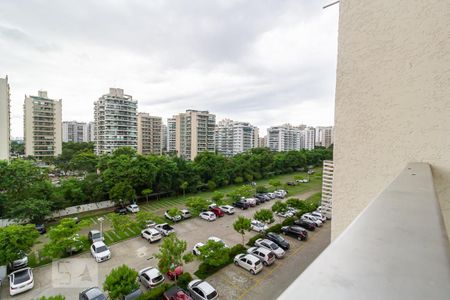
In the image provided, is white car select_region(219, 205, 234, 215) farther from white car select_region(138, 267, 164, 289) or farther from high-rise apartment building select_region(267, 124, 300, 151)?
high-rise apartment building select_region(267, 124, 300, 151)

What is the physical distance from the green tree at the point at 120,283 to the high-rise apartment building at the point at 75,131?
205 ft

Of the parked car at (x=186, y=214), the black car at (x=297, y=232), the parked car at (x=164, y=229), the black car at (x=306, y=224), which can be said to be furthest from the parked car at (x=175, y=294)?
the black car at (x=306, y=224)

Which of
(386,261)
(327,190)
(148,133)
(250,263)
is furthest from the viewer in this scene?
(148,133)

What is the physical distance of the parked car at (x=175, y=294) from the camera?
19.9 ft

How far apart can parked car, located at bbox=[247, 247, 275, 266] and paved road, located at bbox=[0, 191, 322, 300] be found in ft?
1.75

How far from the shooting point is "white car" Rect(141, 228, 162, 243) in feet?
32.4

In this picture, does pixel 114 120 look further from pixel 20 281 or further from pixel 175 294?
pixel 175 294

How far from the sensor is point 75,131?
2338 inches

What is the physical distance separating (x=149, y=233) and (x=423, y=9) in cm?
1087

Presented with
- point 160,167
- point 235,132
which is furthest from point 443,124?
point 235,132

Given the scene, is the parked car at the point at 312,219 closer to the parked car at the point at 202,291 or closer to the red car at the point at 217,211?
the red car at the point at 217,211

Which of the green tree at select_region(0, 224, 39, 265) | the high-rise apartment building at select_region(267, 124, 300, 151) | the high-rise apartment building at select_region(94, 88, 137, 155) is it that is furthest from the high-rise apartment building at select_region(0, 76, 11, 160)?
the high-rise apartment building at select_region(267, 124, 300, 151)

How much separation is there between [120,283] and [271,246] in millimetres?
5573

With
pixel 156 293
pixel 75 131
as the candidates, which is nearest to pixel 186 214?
pixel 156 293
